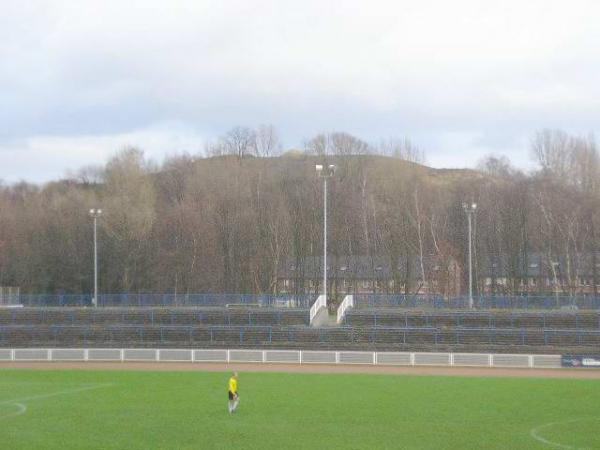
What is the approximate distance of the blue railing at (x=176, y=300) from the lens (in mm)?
64750

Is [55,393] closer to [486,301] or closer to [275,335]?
[275,335]

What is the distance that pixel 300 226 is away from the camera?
81.4m

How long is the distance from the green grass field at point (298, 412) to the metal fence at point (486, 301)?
22.0 meters

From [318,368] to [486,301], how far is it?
23.4 metres

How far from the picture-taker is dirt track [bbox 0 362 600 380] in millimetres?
39219

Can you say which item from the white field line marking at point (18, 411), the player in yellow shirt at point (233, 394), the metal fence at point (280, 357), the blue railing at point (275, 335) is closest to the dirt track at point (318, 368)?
the metal fence at point (280, 357)

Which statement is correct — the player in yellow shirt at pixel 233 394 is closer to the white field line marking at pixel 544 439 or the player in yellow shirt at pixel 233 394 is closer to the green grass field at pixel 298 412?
the green grass field at pixel 298 412

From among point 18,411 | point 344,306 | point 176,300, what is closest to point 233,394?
point 18,411

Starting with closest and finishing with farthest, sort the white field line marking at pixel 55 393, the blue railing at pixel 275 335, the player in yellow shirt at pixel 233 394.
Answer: the player in yellow shirt at pixel 233 394 < the white field line marking at pixel 55 393 < the blue railing at pixel 275 335

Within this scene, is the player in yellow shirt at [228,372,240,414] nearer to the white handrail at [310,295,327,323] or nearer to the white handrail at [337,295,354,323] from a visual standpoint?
the white handrail at [310,295,327,323]

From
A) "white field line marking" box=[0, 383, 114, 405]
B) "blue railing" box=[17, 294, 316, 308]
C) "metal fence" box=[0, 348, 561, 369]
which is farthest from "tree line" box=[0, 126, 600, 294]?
"white field line marking" box=[0, 383, 114, 405]

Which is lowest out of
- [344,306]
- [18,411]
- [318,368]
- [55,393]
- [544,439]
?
[318,368]

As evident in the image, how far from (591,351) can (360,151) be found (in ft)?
150

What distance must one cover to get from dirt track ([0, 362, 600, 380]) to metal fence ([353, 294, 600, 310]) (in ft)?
54.9
